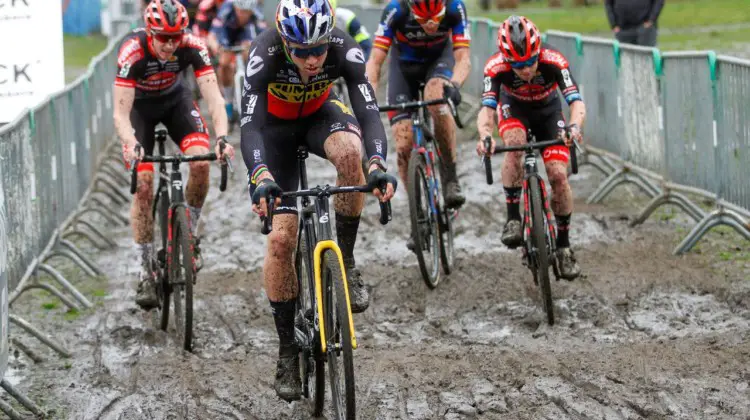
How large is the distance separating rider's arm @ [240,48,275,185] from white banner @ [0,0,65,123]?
190 inches

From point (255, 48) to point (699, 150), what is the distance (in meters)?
5.27

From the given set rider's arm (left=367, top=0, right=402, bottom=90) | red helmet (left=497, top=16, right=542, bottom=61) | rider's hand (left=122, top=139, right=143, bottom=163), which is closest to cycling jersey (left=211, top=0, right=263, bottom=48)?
rider's arm (left=367, top=0, right=402, bottom=90)

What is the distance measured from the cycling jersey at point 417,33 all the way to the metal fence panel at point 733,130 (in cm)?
213

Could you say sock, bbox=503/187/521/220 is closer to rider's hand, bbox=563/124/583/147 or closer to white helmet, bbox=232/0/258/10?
rider's hand, bbox=563/124/583/147

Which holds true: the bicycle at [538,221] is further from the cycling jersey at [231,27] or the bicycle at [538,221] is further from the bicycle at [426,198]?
the cycling jersey at [231,27]

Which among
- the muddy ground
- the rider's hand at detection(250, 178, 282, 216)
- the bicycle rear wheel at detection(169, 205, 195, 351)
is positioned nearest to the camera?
the rider's hand at detection(250, 178, 282, 216)

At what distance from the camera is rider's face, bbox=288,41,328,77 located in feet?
22.2

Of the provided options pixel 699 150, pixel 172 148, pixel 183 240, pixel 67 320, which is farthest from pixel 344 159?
pixel 172 148

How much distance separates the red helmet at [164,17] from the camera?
8820mm

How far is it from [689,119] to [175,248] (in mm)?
4903

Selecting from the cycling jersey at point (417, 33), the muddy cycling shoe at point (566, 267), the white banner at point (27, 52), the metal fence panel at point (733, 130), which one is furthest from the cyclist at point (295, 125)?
the white banner at point (27, 52)

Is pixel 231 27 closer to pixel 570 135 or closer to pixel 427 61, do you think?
pixel 427 61

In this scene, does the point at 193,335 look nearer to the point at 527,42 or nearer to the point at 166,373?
the point at 166,373

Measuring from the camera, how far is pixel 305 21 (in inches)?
259
